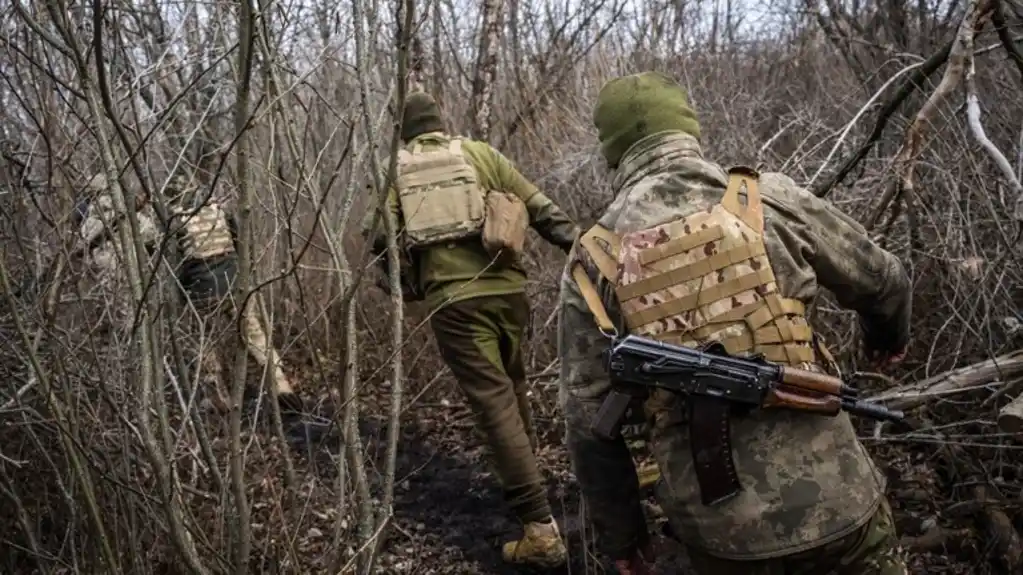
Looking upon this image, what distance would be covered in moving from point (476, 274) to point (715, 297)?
191 cm

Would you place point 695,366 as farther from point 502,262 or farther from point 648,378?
point 502,262

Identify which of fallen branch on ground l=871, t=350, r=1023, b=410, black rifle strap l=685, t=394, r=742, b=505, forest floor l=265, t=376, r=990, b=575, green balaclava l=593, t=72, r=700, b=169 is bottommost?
forest floor l=265, t=376, r=990, b=575

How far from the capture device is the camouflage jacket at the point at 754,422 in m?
2.07

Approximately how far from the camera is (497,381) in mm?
3938

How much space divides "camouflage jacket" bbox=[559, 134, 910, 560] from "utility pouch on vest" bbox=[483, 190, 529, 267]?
1.38 metres

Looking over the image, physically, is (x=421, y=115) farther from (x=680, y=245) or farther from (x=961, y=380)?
(x=961, y=380)

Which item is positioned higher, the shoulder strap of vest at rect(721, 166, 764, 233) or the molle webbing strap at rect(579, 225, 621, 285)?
the shoulder strap of vest at rect(721, 166, 764, 233)

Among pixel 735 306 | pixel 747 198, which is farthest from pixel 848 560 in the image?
pixel 747 198

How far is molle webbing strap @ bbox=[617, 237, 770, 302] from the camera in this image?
2076 mm

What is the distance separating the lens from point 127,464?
2588 mm

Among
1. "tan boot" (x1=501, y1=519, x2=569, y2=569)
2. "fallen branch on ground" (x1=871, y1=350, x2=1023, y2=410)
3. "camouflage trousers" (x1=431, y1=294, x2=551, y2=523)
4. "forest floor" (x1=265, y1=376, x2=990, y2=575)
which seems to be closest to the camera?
"fallen branch on ground" (x1=871, y1=350, x2=1023, y2=410)

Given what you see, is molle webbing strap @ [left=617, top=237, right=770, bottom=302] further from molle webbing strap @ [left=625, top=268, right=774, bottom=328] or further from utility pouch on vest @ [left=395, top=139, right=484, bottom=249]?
utility pouch on vest @ [left=395, top=139, right=484, bottom=249]

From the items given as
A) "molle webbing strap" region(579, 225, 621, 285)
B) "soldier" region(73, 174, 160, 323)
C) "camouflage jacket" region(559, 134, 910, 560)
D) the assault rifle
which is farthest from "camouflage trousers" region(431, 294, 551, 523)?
the assault rifle

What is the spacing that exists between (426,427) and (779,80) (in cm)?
471
